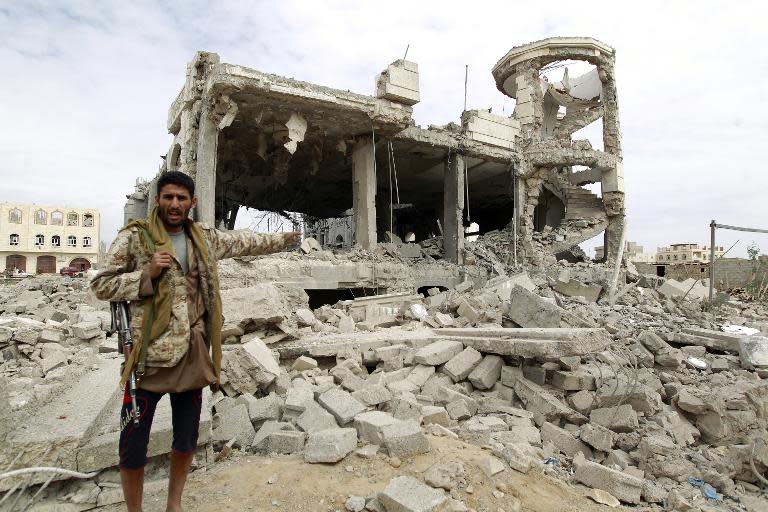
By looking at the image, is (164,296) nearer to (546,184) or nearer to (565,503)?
(565,503)

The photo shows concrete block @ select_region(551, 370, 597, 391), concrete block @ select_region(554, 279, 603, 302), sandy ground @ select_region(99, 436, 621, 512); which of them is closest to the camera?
sandy ground @ select_region(99, 436, 621, 512)

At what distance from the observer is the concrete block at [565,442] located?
369cm

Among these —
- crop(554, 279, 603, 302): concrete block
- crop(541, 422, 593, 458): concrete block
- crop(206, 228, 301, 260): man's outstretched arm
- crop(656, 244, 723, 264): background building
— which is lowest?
crop(541, 422, 593, 458): concrete block

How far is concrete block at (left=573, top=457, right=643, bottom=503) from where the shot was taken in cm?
294

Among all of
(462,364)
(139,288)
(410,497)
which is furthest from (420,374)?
(139,288)

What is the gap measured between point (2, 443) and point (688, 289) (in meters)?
13.8

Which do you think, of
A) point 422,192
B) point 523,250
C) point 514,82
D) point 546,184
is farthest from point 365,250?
point 514,82

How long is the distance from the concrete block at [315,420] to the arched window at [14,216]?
51199 mm

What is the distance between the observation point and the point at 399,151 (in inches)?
497

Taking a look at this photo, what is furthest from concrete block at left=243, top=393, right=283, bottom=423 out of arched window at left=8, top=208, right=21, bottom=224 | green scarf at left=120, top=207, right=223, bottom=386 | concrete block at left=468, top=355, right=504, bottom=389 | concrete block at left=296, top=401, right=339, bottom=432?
arched window at left=8, top=208, right=21, bottom=224

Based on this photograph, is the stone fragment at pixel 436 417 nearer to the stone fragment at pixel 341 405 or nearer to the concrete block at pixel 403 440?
the stone fragment at pixel 341 405

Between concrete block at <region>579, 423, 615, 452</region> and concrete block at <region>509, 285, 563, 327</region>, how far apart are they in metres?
2.07

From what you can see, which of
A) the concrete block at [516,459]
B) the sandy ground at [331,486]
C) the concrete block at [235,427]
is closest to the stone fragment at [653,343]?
the sandy ground at [331,486]

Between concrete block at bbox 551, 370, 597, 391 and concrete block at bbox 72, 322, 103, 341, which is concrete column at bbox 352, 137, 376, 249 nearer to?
concrete block at bbox 72, 322, 103, 341
